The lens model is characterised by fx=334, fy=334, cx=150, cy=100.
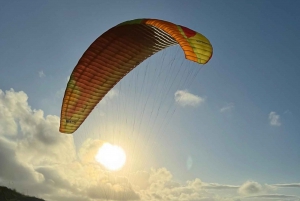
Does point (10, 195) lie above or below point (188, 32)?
below

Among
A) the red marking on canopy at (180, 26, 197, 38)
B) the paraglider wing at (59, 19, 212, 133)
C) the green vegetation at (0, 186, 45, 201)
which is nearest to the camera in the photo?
the red marking on canopy at (180, 26, 197, 38)

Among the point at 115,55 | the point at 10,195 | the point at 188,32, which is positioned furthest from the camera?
the point at 10,195

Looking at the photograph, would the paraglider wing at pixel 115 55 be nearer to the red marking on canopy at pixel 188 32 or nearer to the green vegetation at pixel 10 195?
the red marking on canopy at pixel 188 32

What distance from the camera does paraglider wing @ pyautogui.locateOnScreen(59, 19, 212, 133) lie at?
52.5 feet

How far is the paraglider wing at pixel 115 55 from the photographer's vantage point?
52.5 feet

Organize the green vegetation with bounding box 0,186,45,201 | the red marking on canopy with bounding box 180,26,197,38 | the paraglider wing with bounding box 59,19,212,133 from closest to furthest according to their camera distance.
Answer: the red marking on canopy with bounding box 180,26,197,38
the paraglider wing with bounding box 59,19,212,133
the green vegetation with bounding box 0,186,45,201

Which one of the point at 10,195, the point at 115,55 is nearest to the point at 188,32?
the point at 115,55

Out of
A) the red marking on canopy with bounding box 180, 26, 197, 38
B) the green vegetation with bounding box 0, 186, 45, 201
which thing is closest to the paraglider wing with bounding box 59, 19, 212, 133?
the red marking on canopy with bounding box 180, 26, 197, 38

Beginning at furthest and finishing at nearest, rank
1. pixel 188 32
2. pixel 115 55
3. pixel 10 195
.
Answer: pixel 10 195, pixel 115 55, pixel 188 32

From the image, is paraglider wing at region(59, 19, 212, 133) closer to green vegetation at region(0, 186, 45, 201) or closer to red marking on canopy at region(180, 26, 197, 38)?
red marking on canopy at region(180, 26, 197, 38)

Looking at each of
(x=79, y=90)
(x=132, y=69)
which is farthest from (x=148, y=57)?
(x=79, y=90)

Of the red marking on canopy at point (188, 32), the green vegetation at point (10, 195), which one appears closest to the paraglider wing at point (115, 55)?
the red marking on canopy at point (188, 32)

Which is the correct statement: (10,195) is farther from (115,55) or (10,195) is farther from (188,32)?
(188,32)

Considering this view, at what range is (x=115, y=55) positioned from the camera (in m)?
20.0
